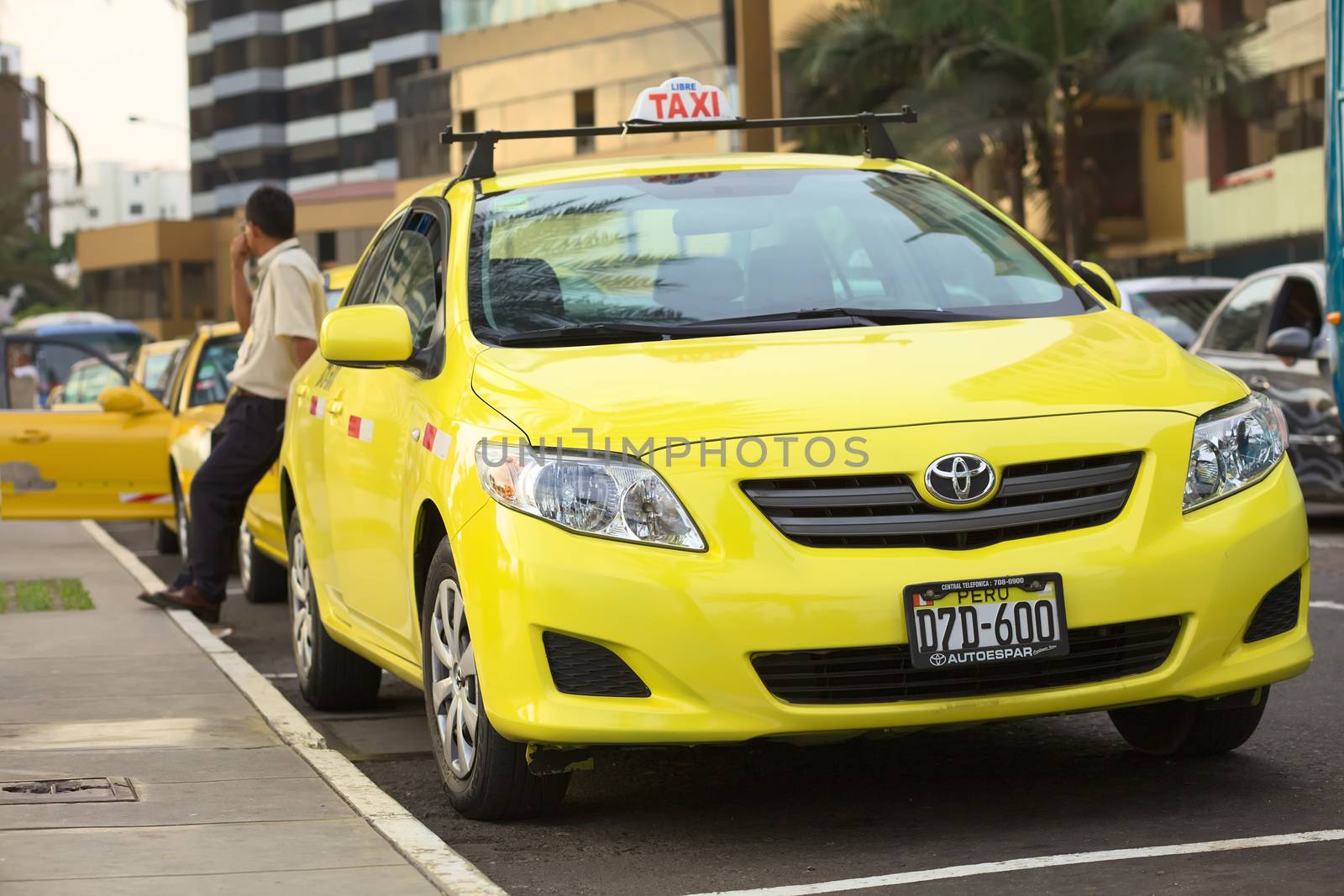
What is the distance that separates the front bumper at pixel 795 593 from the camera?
498 centimetres

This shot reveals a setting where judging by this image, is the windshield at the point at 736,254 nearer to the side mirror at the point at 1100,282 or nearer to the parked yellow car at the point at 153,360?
the side mirror at the point at 1100,282

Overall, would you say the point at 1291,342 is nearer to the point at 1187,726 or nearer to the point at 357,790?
the point at 1187,726

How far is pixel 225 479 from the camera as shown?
387 inches

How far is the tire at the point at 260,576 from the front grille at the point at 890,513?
698cm

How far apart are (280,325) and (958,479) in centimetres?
504

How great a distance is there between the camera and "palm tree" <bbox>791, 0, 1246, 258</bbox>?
34750mm

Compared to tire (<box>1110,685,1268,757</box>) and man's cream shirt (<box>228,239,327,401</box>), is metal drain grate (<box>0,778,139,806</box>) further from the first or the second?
man's cream shirt (<box>228,239,327,401</box>)

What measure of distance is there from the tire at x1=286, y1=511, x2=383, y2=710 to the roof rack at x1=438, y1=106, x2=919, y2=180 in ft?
5.28

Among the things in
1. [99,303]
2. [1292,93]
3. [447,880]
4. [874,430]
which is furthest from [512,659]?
[99,303]

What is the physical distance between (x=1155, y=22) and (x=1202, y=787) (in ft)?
107

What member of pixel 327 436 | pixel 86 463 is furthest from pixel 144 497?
pixel 327 436

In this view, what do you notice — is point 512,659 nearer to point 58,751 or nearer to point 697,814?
point 697,814

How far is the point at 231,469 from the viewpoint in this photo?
387 inches

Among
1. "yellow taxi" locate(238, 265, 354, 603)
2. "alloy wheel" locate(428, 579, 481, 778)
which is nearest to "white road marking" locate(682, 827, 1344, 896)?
"alloy wheel" locate(428, 579, 481, 778)
